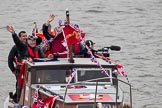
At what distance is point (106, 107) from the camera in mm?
15352

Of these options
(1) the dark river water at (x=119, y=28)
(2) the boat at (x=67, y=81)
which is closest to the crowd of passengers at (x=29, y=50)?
(2) the boat at (x=67, y=81)

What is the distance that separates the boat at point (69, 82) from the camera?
617 inches

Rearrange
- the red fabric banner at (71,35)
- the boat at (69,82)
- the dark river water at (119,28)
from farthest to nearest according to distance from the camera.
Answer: the dark river water at (119,28) < the red fabric banner at (71,35) < the boat at (69,82)

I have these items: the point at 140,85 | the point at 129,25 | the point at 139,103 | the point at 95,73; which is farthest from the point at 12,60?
the point at 129,25

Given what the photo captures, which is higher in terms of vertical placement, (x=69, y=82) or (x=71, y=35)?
(x=71, y=35)

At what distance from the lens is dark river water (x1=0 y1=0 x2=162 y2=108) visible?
26906 millimetres

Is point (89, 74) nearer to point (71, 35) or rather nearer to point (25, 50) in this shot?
point (71, 35)

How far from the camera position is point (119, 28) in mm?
36844

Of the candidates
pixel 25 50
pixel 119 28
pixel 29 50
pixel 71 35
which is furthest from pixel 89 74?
pixel 119 28

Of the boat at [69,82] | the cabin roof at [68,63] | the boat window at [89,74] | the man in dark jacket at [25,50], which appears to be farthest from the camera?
the man in dark jacket at [25,50]

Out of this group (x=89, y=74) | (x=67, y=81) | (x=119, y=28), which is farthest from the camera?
(x=119, y=28)

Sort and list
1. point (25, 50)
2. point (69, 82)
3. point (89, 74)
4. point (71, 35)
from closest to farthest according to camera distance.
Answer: point (69, 82)
point (89, 74)
point (71, 35)
point (25, 50)

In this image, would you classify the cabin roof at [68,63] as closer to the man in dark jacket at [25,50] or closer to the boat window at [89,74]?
the boat window at [89,74]

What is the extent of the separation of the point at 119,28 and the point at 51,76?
20.4 m
